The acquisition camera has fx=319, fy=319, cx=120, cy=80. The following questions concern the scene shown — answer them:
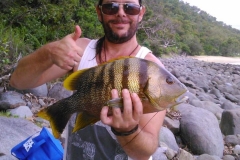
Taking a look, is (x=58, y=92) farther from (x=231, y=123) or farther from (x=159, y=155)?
(x=231, y=123)

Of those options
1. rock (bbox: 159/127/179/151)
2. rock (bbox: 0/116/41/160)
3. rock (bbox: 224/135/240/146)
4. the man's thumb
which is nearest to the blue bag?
rock (bbox: 0/116/41/160)

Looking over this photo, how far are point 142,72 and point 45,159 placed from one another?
86.7 inches

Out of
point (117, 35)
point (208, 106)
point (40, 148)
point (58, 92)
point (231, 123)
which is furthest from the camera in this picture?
point (208, 106)

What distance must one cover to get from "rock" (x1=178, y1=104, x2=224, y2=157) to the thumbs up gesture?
505 cm

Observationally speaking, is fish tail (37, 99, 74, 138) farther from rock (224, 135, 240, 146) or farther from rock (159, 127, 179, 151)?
rock (224, 135, 240, 146)

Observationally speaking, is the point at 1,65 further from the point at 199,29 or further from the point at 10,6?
the point at 199,29

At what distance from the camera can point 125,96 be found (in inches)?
61.0

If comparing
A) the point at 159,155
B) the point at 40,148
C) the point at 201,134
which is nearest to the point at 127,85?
the point at 40,148

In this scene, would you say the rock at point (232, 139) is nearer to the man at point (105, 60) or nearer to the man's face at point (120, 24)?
the man at point (105, 60)

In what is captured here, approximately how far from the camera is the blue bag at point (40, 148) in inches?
133

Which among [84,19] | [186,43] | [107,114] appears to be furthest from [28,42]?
[186,43]

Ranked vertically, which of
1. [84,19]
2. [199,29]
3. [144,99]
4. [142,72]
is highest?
[142,72]

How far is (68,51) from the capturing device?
173 cm

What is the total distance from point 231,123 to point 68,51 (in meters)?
6.70
